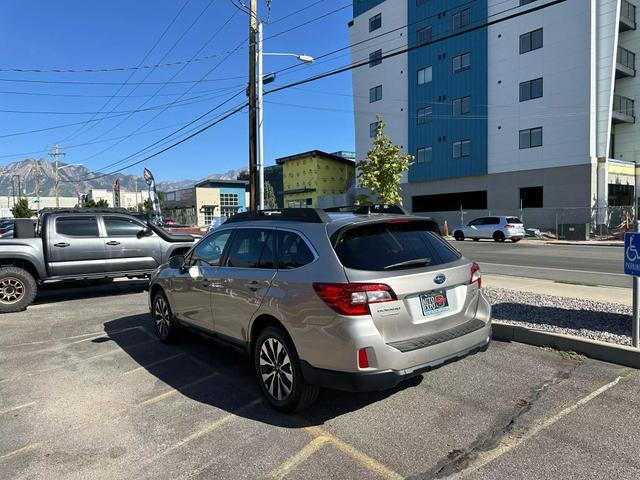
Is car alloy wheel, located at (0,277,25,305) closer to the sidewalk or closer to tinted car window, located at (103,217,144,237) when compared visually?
tinted car window, located at (103,217,144,237)

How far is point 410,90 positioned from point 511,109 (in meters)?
9.76

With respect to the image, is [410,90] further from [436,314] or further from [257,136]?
[436,314]

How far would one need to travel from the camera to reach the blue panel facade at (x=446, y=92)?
3434cm

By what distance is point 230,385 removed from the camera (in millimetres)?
4543

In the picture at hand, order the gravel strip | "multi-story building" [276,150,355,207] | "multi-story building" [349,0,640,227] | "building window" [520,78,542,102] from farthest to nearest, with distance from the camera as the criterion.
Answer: "multi-story building" [276,150,355,207] < "building window" [520,78,542,102] < "multi-story building" [349,0,640,227] < the gravel strip

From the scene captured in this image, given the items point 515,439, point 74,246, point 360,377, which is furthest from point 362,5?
point 515,439

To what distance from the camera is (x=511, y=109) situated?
106 ft

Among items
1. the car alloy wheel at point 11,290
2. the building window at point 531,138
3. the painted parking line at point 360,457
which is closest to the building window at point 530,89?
the building window at point 531,138

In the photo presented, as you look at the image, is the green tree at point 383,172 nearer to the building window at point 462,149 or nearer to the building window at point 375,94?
the building window at point 462,149

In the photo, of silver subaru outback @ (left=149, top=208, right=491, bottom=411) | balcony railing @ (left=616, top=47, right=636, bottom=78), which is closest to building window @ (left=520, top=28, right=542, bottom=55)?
balcony railing @ (left=616, top=47, right=636, bottom=78)

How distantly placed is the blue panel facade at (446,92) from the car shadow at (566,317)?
2988cm

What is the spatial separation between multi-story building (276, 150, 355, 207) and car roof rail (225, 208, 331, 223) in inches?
1675

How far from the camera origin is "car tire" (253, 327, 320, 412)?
3.68 metres

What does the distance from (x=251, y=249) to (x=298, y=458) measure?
1994 mm
